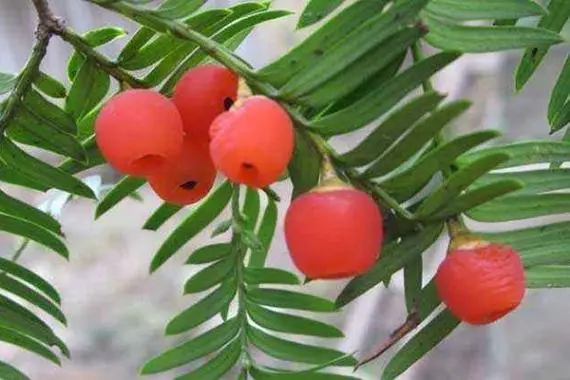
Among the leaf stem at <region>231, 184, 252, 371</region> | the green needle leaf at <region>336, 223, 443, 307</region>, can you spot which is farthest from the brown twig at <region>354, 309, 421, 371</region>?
the leaf stem at <region>231, 184, 252, 371</region>

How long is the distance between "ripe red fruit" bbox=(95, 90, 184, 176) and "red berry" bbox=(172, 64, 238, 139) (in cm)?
1

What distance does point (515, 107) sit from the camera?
3.08 metres

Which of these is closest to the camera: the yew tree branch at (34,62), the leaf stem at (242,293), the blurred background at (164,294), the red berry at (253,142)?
the red berry at (253,142)

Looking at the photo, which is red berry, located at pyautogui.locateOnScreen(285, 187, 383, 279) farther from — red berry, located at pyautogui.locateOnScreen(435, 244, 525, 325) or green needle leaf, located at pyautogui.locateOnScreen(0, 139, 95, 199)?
green needle leaf, located at pyautogui.locateOnScreen(0, 139, 95, 199)

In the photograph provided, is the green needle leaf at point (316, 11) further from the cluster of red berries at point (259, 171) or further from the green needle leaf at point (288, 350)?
the green needle leaf at point (288, 350)

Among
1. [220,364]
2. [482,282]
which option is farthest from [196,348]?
[482,282]

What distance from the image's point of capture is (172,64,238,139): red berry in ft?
1.30

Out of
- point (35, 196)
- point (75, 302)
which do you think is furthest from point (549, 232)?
point (35, 196)

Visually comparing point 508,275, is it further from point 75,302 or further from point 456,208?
point 75,302

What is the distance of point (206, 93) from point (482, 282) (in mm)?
129

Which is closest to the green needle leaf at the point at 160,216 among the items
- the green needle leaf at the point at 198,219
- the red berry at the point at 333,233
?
the green needle leaf at the point at 198,219

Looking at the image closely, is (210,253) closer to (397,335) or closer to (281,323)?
(281,323)

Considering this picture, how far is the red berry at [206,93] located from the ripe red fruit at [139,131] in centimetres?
1

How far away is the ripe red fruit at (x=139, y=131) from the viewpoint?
0.37 m
